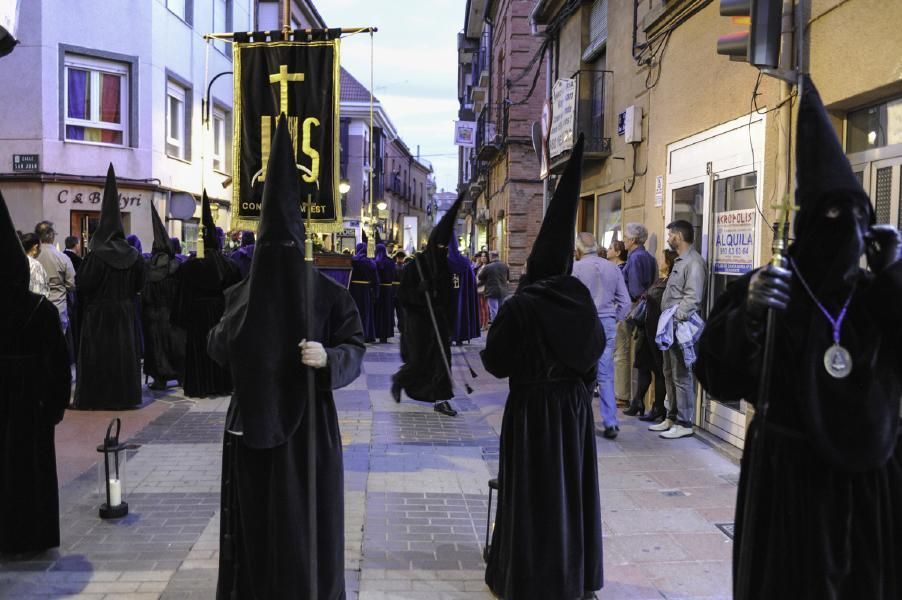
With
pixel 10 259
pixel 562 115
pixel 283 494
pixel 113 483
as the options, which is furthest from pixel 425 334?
pixel 562 115

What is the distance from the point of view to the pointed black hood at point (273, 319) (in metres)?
3.19

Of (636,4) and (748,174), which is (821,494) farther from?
(636,4)

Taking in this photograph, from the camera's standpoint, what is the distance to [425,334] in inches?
339

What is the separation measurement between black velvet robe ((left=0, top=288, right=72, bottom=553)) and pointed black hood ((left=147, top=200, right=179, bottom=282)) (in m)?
5.81

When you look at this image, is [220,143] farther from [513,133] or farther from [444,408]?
[444,408]

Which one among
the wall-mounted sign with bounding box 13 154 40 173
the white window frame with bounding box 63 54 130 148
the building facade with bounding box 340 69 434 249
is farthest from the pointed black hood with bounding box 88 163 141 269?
the building facade with bounding box 340 69 434 249

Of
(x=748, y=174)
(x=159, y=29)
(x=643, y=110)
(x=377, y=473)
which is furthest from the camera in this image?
(x=159, y=29)

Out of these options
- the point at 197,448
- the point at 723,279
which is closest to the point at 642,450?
the point at 723,279

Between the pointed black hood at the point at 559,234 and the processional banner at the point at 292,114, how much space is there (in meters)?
4.31

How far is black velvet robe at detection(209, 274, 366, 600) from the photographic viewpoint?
3318mm

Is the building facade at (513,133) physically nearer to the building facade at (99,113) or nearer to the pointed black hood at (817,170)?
the building facade at (99,113)

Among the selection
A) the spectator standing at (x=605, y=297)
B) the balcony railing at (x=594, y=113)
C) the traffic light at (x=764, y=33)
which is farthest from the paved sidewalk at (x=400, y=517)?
the balcony railing at (x=594, y=113)

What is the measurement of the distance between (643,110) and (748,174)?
2.96 meters

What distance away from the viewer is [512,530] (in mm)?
3928
